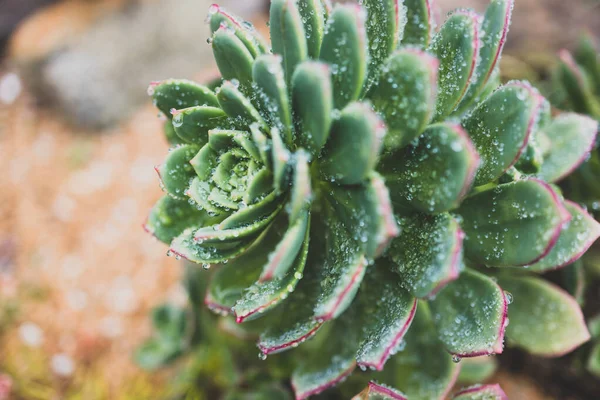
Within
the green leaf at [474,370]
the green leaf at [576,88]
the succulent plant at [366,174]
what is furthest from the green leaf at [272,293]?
the green leaf at [576,88]

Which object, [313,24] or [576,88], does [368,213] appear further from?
[576,88]

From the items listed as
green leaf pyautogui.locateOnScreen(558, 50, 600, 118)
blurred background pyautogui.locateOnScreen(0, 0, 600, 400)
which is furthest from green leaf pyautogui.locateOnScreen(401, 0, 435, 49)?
blurred background pyautogui.locateOnScreen(0, 0, 600, 400)

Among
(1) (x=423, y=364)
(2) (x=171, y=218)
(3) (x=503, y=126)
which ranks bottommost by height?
(1) (x=423, y=364)

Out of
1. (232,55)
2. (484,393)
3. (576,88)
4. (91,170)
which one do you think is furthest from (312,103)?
(91,170)

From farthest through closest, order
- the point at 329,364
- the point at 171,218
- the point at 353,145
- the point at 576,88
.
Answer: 1. the point at 576,88
2. the point at 329,364
3. the point at 171,218
4. the point at 353,145

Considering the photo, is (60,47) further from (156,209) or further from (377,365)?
(377,365)

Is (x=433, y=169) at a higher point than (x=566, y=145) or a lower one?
higher
